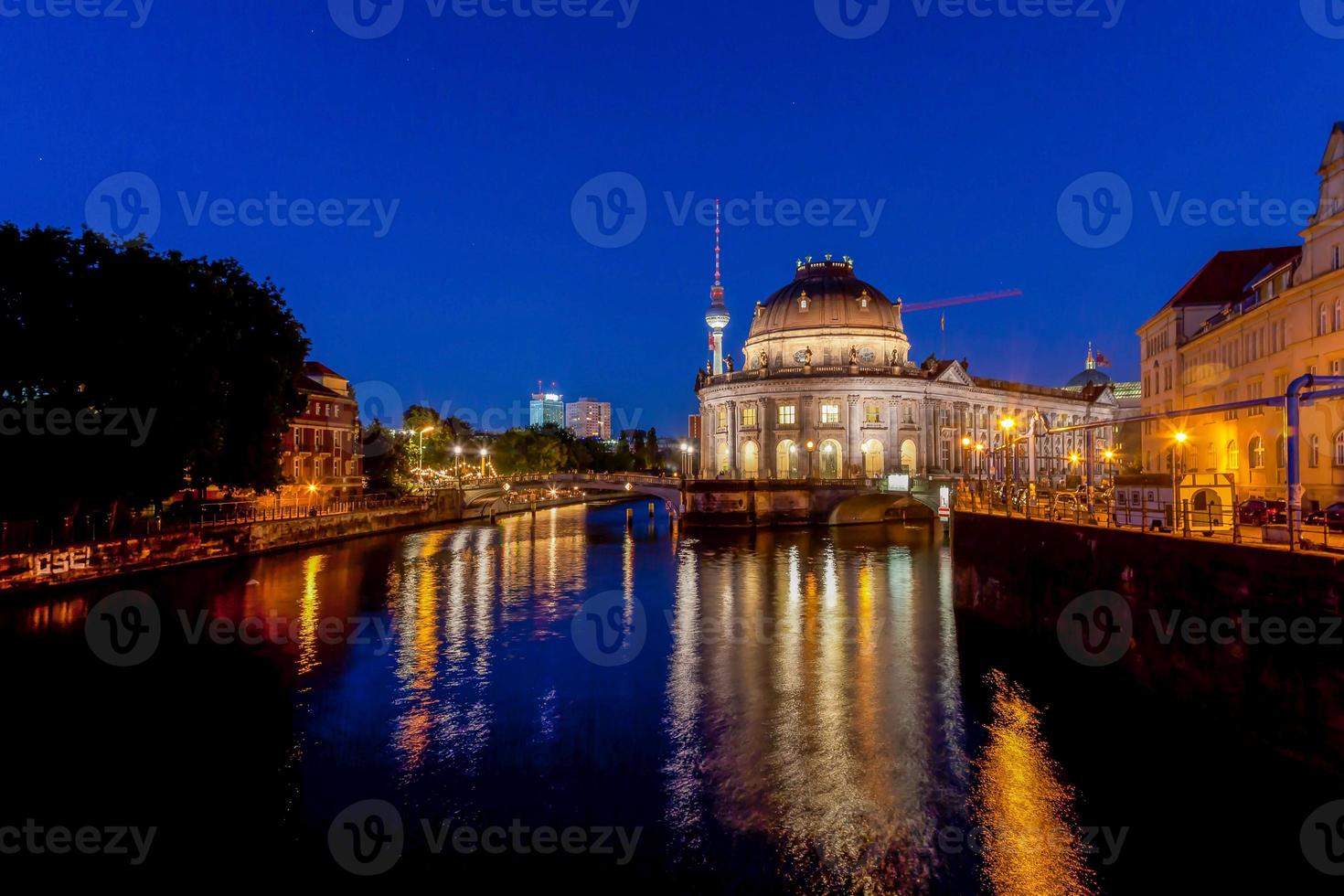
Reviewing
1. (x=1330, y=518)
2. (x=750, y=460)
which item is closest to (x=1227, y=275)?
(x=1330, y=518)

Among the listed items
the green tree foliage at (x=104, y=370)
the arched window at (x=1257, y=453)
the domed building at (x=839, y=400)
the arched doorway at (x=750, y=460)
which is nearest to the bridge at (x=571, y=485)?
the domed building at (x=839, y=400)

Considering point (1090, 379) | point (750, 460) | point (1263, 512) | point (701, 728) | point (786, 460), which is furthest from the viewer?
point (1090, 379)

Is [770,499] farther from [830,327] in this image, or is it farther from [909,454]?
[830,327]

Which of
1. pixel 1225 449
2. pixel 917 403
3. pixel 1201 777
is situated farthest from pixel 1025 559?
pixel 917 403

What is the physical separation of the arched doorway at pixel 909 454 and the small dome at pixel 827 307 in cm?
1663

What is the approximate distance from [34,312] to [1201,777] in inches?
1872

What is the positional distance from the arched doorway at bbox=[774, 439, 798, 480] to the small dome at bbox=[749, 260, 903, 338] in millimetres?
16730

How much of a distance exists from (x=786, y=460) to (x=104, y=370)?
78.4m

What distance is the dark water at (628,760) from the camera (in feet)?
49.5

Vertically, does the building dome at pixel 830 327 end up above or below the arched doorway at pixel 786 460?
above

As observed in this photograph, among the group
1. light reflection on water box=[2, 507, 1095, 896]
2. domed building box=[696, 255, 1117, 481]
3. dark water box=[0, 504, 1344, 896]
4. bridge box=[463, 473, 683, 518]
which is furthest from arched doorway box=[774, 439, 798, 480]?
dark water box=[0, 504, 1344, 896]

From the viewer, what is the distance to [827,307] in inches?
4311

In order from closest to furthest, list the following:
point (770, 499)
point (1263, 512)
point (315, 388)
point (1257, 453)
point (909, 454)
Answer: point (1263, 512) → point (1257, 453) → point (315, 388) → point (770, 499) → point (909, 454)

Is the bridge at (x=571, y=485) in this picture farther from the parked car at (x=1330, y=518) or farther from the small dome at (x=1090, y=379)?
the small dome at (x=1090, y=379)
